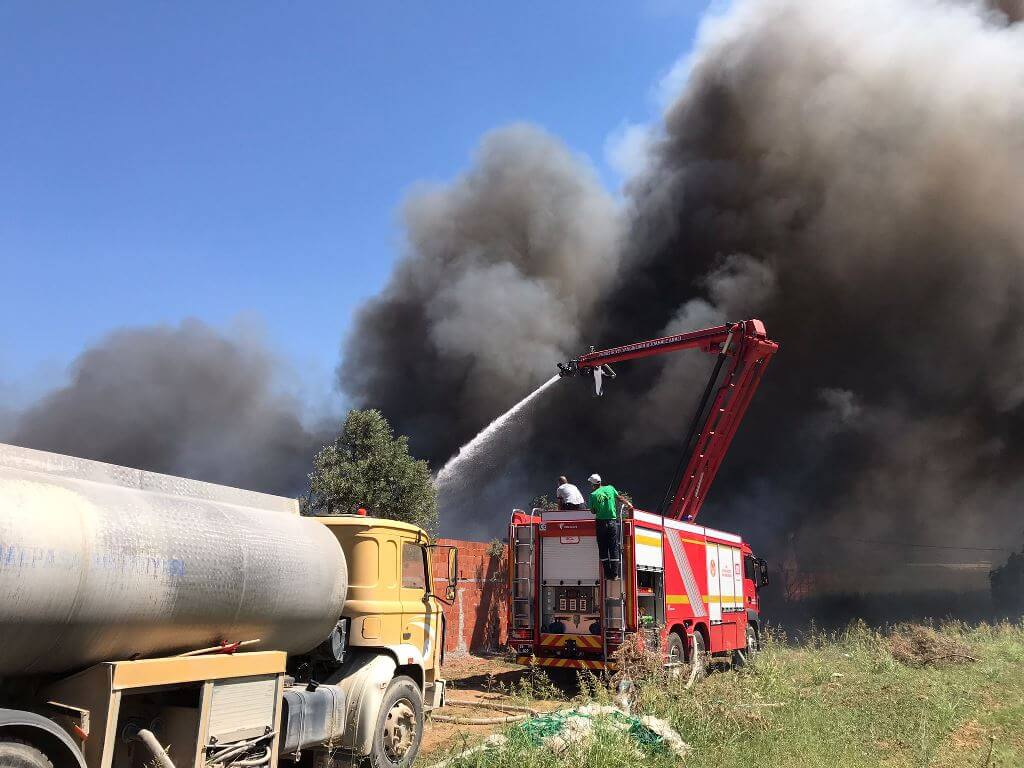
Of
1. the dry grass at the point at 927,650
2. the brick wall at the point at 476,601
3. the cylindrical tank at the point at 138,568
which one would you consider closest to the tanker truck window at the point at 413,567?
the cylindrical tank at the point at 138,568

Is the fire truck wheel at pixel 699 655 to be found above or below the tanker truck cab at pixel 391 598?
below

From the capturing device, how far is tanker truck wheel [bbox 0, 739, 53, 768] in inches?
150

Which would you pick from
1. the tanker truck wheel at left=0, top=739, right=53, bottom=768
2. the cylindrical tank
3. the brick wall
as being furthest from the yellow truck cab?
the brick wall

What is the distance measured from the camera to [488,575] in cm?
1510

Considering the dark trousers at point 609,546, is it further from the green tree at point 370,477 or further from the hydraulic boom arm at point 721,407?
the green tree at point 370,477

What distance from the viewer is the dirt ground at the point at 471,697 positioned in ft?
24.0

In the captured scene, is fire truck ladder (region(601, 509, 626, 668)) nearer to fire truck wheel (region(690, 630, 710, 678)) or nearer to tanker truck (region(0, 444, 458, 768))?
fire truck wheel (region(690, 630, 710, 678))

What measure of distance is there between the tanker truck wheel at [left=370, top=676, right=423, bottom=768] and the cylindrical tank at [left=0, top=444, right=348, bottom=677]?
1105mm

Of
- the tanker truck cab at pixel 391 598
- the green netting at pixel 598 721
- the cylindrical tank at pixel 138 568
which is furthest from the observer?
the tanker truck cab at pixel 391 598

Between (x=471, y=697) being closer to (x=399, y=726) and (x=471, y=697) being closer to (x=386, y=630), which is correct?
(x=399, y=726)

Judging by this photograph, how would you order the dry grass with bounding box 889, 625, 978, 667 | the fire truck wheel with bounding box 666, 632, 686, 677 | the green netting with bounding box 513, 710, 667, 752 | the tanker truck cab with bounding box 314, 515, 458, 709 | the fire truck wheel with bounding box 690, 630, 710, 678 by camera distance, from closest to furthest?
1. the green netting with bounding box 513, 710, 667, 752
2. the tanker truck cab with bounding box 314, 515, 458, 709
3. the fire truck wheel with bounding box 666, 632, 686, 677
4. the fire truck wheel with bounding box 690, 630, 710, 678
5. the dry grass with bounding box 889, 625, 978, 667

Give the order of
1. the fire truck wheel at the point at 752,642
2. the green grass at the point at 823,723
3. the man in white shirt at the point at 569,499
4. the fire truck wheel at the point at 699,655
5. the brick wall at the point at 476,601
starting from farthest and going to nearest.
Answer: the fire truck wheel at the point at 752,642 < the brick wall at the point at 476,601 < the man in white shirt at the point at 569,499 < the fire truck wheel at the point at 699,655 < the green grass at the point at 823,723

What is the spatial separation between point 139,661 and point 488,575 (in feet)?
35.6

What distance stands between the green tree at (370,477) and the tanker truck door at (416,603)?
613cm
